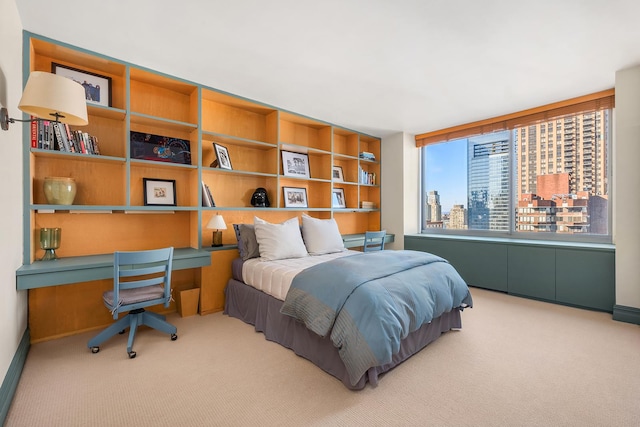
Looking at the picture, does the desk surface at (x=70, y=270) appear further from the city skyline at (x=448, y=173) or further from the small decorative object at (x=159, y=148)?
the city skyline at (x=448, y=173)

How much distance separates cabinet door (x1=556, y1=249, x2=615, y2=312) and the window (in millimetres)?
494

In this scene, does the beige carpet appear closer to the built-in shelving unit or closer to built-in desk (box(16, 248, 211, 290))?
built-in desk (box(16, 248, 211, 290))

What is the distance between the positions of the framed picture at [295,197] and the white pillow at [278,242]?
0.92 metres

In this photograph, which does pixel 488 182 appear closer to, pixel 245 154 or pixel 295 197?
pixel 295 197

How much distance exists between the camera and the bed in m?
1.84

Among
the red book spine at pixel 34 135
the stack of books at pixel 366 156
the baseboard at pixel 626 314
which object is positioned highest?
the stack of books at pixel 366 156

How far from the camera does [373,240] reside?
429 centimetres

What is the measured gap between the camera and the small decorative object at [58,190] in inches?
93.9

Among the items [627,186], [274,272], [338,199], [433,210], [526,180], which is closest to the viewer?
[274,272]

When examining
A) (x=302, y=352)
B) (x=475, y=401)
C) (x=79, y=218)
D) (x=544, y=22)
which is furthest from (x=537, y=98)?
(x=79, y=218)

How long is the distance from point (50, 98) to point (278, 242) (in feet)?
6.80

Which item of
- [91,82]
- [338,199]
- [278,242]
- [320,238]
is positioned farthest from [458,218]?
[91,82]

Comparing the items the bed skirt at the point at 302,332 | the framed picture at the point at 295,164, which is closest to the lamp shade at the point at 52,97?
the bed skirt at the point at 302,332

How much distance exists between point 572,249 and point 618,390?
2022mm
